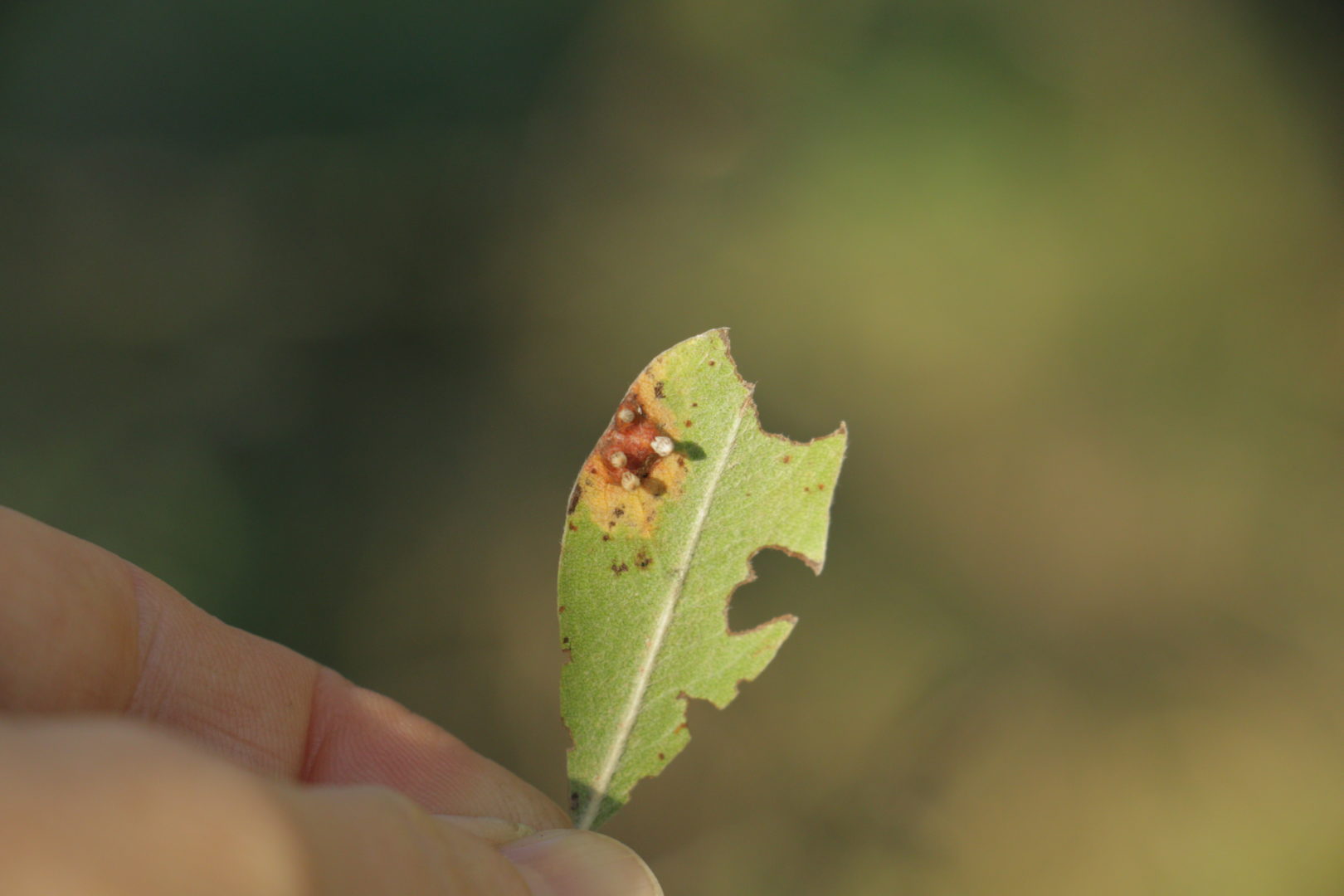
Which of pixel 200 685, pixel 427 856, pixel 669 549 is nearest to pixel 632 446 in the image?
pixel 669 549

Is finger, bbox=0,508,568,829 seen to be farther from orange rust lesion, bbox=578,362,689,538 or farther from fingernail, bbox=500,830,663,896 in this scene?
orange rust lesion, bbox=578,362,689,538

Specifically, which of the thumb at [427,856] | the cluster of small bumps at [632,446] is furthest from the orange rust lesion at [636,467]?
the thumb at [427,856]

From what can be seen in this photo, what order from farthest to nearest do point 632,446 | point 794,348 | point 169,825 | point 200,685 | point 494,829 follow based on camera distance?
point 794,348, point 200,685, point 494,829, point 632,446, point 169,825

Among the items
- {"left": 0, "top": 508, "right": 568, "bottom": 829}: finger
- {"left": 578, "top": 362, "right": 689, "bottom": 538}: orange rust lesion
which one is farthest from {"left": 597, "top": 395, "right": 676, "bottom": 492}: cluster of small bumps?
{"left": 0, "top": 508, "right": 568, "bottom": 829}: finger

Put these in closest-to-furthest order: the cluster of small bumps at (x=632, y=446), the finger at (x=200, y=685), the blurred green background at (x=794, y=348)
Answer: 1. the cluster of small bumps at (x=632, y=446)
2. the finger at (x=200, y=685)
3. the blurred green background at (x=794, y=348)

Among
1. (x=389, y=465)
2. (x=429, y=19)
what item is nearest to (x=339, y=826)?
(x=389, y=465)

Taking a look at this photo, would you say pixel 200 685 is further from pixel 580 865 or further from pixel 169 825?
pixel 169 825

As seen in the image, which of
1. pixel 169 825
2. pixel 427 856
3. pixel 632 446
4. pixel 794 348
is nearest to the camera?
pixel 169 825

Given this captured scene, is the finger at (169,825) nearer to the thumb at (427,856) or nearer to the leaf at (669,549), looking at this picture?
the thumb at (427,856)
